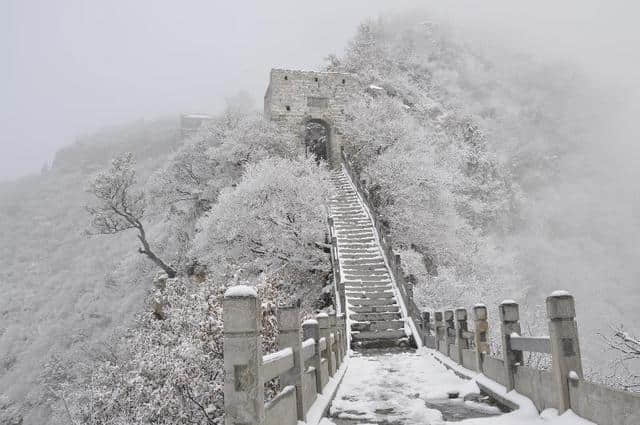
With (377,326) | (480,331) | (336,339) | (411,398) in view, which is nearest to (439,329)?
(336,339)

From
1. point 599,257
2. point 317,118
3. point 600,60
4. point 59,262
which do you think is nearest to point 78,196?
point 59,262

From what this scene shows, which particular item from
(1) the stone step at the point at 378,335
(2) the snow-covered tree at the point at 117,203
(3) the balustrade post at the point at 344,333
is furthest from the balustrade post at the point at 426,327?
(2) the snow-covered tree at the point at 117,203

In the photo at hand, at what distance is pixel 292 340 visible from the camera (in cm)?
563

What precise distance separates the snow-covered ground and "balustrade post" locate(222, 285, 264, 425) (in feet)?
8.35

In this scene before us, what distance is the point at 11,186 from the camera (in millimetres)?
95438

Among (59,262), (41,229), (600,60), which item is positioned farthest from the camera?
(600,60)

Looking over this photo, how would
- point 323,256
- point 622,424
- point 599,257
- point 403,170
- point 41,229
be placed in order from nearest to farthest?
point 622,424
point 323,256
point 403,170
point 599,257
point 41,229

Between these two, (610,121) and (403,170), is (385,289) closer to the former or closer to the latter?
(403,170)

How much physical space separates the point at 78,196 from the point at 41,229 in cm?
1075

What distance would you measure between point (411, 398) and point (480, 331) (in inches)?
66.4

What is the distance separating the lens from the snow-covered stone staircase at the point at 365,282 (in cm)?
1567

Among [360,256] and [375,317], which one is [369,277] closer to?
[360,256]

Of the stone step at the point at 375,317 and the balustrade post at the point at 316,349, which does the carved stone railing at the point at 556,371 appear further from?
the stone step at the point at 375,317

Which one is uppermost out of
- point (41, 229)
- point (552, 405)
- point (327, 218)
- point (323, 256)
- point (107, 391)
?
point (41, 229)
